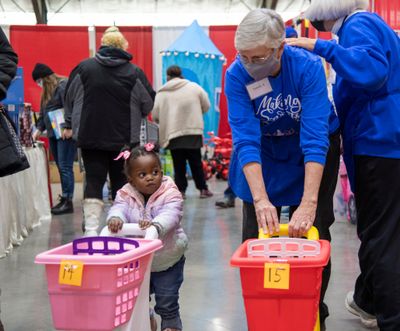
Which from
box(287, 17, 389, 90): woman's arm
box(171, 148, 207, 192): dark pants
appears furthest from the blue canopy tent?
box(287, 17, 389, 90): woman's arm

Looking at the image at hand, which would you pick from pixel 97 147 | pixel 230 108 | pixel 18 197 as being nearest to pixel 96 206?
pixel 97 147

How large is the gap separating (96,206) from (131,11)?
977cm

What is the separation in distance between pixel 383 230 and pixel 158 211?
87 cm

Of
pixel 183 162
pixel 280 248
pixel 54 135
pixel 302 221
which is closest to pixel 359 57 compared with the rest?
pixel 302 221

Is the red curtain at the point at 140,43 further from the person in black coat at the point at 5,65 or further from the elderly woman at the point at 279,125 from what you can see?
the elderly woman at the point at 279,125

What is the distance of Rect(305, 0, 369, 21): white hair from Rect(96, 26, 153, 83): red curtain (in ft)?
32.7

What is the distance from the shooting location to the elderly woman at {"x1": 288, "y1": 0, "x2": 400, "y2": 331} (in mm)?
2408

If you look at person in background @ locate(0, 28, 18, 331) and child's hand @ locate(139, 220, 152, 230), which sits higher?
person in background @ locate(0, 28, 18, 331)

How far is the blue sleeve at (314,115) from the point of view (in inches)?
90.4

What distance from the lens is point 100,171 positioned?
5.02 m

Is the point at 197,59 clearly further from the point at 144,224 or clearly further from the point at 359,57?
the point at 359,57

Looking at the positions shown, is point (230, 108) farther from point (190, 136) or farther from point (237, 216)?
point (190, 136)

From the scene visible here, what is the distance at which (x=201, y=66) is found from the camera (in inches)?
429

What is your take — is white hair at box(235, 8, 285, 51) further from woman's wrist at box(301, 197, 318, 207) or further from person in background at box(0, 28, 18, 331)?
person in background at box(0, 28, 18, 331)
